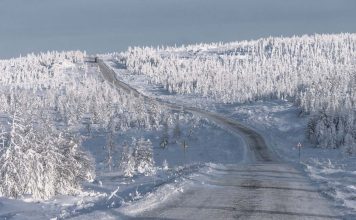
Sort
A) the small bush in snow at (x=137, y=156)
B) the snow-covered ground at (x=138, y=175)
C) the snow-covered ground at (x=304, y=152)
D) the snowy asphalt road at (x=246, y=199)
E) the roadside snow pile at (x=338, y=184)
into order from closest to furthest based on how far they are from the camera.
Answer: the snowy asphalt road at (x=246, y=199)
the snow-covered ground at (x=138, y=175)
the roadside snow pile at (x=338, y=184)
the snow-covered ground at (x=304, y=152)
the small bush in snow at (x=137, y=156)

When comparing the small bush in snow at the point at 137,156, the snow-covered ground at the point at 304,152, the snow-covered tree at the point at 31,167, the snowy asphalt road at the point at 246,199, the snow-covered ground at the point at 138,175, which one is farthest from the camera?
the small bush in snow at the point at 137,156

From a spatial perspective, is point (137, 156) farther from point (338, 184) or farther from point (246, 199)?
point (246, 199)

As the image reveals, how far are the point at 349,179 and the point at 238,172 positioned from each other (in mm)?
7579

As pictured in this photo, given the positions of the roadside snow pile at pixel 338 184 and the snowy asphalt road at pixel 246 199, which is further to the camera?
the roadside snow pile at pixel 338 184

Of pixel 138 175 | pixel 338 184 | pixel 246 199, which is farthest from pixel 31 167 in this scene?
pixel 338 184

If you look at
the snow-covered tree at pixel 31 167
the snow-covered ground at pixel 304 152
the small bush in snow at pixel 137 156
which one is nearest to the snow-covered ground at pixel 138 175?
the snow-covered tree at pixel 31 167

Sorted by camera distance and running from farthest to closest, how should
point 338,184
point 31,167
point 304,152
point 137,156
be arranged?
point 304,152
point 137,156
point 31,167
point 338,184

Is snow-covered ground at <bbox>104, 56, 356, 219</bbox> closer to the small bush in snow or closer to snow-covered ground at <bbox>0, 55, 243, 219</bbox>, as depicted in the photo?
snow-covered ground at <bbox>0, 55, 243, 219</bbox>

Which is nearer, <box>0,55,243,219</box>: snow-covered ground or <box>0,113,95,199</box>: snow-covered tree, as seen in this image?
<box>0,55,243,219</box>: snow-covered ground

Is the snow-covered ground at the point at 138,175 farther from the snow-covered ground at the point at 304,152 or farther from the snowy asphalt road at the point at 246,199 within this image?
the snow-covered ground at the point at 304,152

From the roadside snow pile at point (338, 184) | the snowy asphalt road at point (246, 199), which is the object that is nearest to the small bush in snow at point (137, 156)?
the roadside snow pile at point (338, 184)

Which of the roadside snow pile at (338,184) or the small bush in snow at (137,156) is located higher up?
the small bush in snow at (137,156)

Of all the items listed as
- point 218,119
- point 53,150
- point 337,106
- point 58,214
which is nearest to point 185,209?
point 58,214

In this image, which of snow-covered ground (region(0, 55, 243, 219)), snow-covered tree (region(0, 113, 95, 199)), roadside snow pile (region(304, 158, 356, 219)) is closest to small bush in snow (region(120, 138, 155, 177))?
snow-covered ground (region(0, 55, 243, 219))
